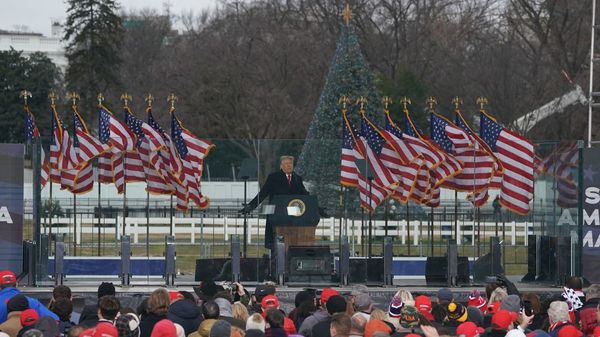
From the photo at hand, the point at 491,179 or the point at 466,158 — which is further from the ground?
the point at 466,158

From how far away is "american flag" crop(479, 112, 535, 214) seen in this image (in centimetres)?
3025

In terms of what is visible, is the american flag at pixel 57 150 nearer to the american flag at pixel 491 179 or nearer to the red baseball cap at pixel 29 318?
the american flag at pixel 491 179

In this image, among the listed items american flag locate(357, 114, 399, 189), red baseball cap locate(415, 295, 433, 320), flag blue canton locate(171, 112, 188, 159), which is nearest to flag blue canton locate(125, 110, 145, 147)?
flag blue canton locate(171, 112, 188, 159)

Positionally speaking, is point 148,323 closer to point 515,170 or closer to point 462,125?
point 515,170

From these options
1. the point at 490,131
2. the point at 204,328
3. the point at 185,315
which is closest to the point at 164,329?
the point at 204,328

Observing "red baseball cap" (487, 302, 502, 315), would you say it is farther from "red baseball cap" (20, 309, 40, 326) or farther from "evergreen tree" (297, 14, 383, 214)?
"evergreen tree" (297, 14, 383, 214)

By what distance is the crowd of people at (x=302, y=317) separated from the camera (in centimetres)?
1549

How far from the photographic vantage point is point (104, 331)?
48.9ft

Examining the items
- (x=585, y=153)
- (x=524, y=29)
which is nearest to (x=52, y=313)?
(x=585, y=153)

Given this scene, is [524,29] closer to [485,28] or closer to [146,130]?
[485,28]

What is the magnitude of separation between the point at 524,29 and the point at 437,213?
3904 cm

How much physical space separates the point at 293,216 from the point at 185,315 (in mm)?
13040

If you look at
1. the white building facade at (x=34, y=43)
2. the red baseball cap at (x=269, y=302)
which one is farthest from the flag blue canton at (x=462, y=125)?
the white building facade at (x=34, y=43)

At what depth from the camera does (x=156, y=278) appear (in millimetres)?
30094
